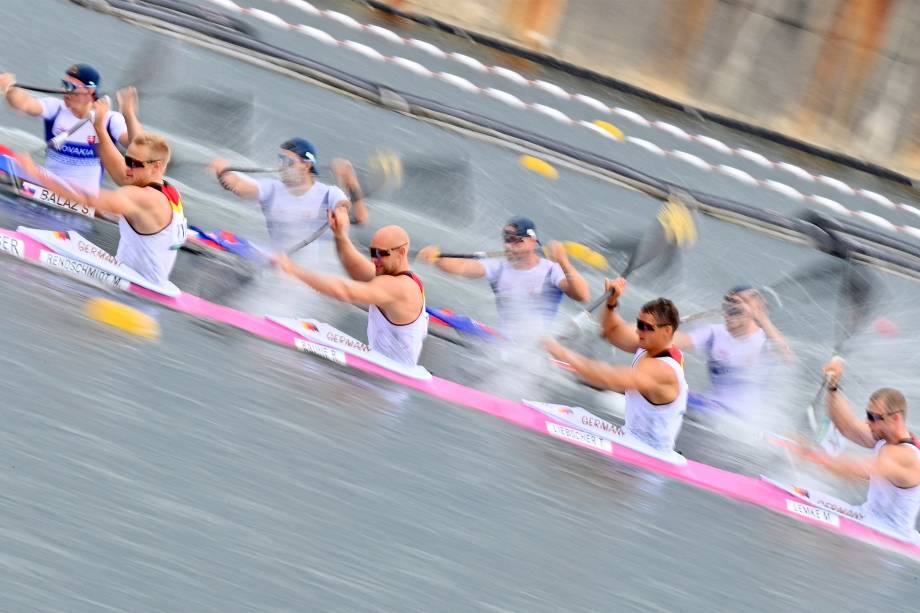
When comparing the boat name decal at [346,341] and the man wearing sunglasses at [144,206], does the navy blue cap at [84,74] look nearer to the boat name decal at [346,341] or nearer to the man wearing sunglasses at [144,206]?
the man wearing sunglasses at [144,206]

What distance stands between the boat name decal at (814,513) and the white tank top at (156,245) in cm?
391

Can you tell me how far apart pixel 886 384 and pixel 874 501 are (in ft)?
5.91

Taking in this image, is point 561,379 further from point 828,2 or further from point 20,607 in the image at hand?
point 828,2

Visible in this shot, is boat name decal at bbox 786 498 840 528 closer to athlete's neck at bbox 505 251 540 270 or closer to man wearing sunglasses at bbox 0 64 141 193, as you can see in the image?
athlete's neck at bbox 505 251 540 270

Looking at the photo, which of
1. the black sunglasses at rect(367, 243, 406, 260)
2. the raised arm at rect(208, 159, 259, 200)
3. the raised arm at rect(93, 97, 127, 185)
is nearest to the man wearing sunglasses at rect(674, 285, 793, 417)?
the black sunglasses at rect(367, 243, 406, 260)

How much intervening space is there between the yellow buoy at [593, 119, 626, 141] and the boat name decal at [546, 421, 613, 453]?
18.7 ft

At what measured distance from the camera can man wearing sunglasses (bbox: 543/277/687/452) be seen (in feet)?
26.8

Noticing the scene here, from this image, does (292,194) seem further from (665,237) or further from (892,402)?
(892,402)

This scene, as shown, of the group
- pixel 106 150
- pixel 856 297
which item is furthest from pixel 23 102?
pixel 856 297

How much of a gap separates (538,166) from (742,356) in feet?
5.98

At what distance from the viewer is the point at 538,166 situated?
9781 millimetres

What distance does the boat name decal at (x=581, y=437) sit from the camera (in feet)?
28.3

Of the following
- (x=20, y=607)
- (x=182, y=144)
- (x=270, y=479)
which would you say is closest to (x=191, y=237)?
(x=182, y=144)

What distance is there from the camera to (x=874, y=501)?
8.75 meters
